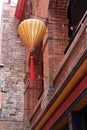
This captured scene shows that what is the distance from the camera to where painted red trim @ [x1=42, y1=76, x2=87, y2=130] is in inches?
225

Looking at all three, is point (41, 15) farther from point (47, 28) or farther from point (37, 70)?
point (37, 70)

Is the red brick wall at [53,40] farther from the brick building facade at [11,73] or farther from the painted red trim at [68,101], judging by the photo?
the brick building facade at [11,73]

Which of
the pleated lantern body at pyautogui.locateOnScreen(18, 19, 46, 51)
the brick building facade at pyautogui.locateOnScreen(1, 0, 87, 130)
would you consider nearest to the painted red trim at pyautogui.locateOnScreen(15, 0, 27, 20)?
the brick building facade at pyautogui.locateOnScreen(1, 0, 87, 130)

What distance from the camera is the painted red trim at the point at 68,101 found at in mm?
5718

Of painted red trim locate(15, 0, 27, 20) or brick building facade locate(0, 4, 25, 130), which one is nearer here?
brick building facade locate(0, 4, 25, 130)

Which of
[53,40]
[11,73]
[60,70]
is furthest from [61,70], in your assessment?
[11,73]

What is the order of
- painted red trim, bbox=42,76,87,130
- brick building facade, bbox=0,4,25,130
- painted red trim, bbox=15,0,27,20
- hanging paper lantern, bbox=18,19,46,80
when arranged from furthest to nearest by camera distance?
painted red trim, bbox=15,0,27,20 → brick building facade, bbox=0,4,25,130 → hanging paper lantern, bbox=18,19,46,80 → painted red trim, bbox=42,76,87,130

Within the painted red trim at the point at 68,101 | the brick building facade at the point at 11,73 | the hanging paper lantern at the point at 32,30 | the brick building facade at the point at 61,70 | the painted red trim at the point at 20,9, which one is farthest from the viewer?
the painted red trim at the point at 20,9

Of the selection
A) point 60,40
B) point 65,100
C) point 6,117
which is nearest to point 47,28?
point 60,40

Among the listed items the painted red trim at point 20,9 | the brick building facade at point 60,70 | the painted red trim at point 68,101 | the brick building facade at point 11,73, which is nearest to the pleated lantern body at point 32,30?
the brick building facade at point 60,70

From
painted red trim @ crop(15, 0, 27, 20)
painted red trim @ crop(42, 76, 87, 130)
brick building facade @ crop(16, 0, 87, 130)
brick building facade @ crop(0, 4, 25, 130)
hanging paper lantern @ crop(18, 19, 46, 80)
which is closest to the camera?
painted red trim @ crop(42, 76, 87, 130)

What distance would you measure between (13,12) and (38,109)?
5414 mm

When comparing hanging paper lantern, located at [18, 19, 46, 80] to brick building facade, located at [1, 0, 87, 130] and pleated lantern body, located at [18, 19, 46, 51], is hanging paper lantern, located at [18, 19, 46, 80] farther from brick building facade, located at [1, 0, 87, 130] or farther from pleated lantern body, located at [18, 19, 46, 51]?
brick building facade, located at [1, 0, 87, 130]

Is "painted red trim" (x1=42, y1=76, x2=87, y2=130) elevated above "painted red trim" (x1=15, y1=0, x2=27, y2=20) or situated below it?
below
